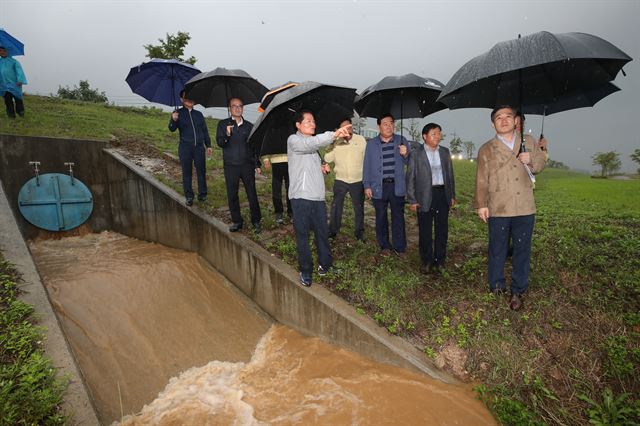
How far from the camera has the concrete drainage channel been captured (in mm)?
3441

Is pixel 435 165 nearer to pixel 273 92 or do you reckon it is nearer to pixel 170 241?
pixel 273 92

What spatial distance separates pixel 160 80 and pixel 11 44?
5.71 metres

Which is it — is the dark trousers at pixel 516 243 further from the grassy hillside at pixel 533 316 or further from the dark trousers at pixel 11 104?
the dark trousers at pixel 11 104

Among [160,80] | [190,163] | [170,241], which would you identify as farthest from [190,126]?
[170,241]

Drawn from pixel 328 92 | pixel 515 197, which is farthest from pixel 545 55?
pixel 328 92

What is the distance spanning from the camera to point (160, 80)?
6.45 metres

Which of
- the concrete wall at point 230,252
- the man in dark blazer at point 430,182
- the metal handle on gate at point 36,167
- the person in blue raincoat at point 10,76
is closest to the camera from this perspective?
the concrete wall at point 230,252

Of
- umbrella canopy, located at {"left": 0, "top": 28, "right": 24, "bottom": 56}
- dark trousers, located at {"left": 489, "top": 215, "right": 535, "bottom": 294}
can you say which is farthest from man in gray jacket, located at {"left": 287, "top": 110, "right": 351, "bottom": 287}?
umbrella canopy, located at {"left": 0, "top": 28, "right": 24, "bottom": 56}

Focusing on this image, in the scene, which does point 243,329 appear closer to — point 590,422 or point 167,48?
point 590,422

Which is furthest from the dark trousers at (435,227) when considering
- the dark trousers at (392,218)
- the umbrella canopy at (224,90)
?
the umbrella canopy at (224,90)

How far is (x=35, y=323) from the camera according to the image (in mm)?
3355

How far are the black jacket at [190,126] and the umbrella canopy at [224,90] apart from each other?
0.42 meters

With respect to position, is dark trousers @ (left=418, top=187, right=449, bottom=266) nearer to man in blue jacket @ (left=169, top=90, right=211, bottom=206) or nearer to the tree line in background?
man in blue jacket @ (left=169, top=90, right=211, bottom=206)

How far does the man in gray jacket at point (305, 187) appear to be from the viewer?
3812 mm
